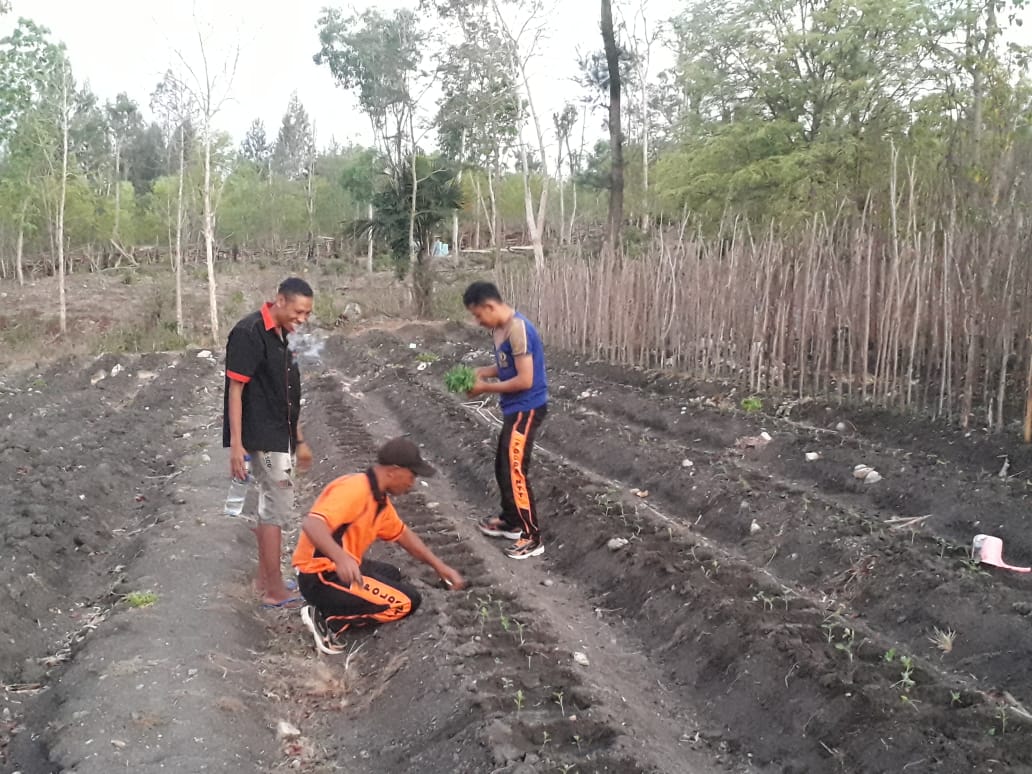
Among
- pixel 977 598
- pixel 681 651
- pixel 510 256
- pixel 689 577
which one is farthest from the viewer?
pixel 510 256

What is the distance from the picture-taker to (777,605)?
434 centimetres

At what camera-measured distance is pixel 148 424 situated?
10.8 metres

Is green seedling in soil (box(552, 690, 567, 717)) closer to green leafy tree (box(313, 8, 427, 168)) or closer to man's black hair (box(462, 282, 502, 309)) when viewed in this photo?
man's black hair (box(462, 282, 502, 309))

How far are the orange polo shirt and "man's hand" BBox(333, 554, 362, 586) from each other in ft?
0.47

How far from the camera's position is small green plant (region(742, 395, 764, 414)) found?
8.82m

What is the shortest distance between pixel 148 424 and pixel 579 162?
3783 cm

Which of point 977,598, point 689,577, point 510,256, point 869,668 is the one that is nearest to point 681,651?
point 689,577

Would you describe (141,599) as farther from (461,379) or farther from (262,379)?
(461,379)

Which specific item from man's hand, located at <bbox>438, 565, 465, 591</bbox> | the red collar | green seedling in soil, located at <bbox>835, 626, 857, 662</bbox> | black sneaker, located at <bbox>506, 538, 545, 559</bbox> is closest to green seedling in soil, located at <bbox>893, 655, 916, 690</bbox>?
green seedling in soil, located at <bbox>835, 626, 857, 662</bbox>

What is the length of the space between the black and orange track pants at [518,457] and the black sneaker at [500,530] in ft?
0.69

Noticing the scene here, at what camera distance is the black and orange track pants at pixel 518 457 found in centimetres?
564

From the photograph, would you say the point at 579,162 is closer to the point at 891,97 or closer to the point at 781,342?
the point at 891,97

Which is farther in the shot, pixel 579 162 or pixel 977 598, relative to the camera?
pixel 579 162

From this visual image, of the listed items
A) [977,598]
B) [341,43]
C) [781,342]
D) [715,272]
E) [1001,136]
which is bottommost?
[977,598]
